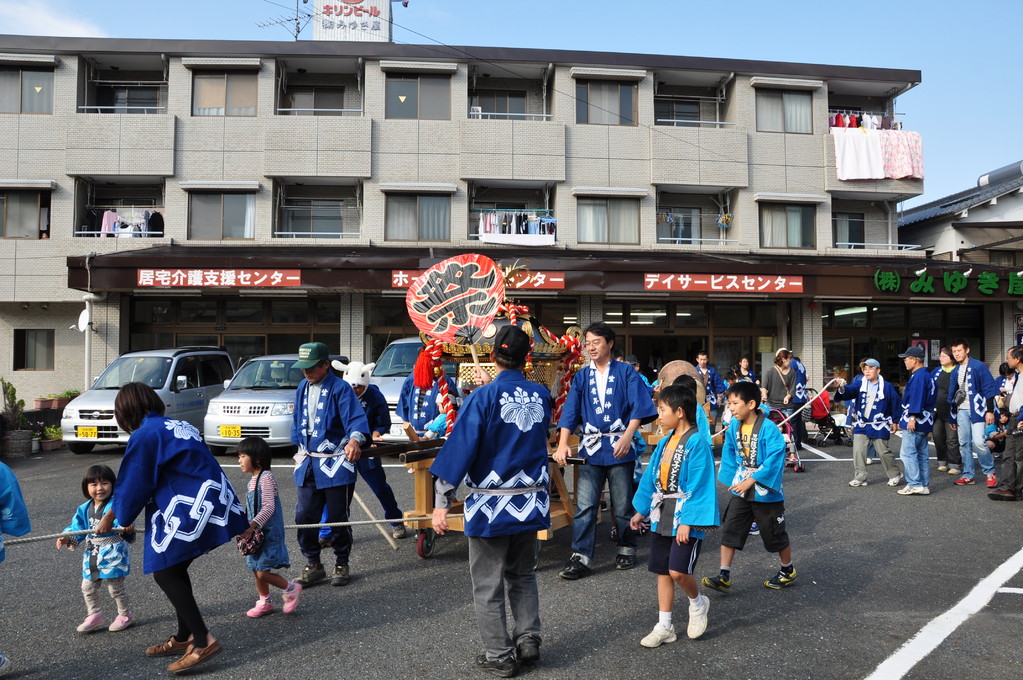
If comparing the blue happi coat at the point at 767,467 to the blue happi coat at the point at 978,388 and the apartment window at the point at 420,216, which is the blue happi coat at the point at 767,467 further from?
the apartment window at the point at 420,216

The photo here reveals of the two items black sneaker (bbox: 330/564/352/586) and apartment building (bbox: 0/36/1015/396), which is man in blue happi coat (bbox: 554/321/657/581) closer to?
black sneaker (bbox: 330/564/352/586)

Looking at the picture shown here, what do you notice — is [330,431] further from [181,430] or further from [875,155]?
[875,155]

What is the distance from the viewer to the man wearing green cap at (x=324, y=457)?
5.14 metres

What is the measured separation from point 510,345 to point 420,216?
15.6 m

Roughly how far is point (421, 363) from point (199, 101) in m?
16.3

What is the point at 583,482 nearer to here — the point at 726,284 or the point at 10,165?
the point at 726,284

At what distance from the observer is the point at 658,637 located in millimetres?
3969

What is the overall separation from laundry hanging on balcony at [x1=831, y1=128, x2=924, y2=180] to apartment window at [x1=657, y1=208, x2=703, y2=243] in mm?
4174

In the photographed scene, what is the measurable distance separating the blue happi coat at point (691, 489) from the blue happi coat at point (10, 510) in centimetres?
347

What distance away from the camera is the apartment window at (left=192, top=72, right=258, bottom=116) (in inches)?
741

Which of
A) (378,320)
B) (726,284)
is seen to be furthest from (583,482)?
(378,320)


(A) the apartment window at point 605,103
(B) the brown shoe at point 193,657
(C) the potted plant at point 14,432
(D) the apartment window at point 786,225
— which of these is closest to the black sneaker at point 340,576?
(B) the brown shoe at point 193,657

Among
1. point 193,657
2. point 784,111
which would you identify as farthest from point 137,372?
point 784,111

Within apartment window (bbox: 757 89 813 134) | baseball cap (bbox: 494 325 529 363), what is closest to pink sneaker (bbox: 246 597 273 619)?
baseball cap (bbox: 494 325 529 363)
